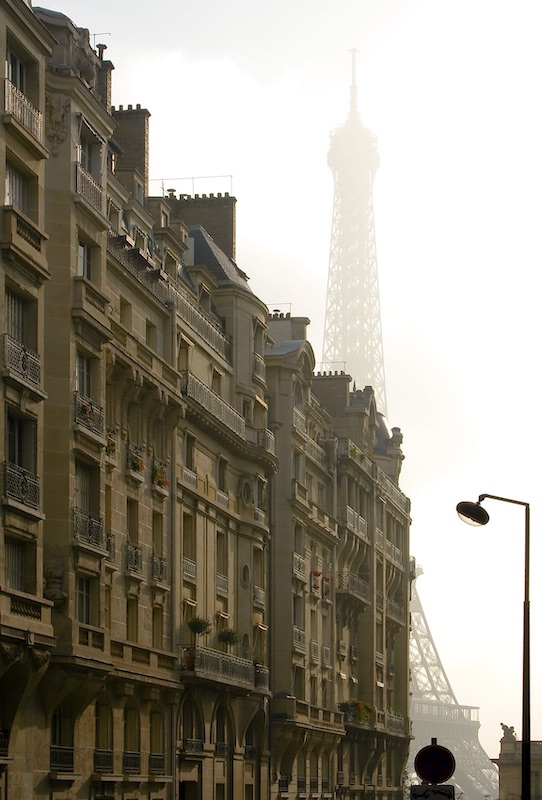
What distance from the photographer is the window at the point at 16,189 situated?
4541 centimetres

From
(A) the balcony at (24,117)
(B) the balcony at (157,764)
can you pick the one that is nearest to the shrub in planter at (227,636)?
(B) the balcony at (157,764)

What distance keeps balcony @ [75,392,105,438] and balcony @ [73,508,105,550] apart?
2.35 metres

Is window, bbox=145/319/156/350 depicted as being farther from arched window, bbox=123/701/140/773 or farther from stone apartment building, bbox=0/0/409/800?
arched window, bbox=123/701/140/773

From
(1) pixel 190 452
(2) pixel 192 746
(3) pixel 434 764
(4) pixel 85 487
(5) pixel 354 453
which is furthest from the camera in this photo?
(5) pixel 354 453

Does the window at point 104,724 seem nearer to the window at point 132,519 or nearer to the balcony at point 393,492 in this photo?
the window at point 132,519

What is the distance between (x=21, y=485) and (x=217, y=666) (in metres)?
21.8

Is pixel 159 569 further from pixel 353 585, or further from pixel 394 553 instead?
pixel 394 553

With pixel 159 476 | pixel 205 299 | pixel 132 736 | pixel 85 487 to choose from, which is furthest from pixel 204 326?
pixel 85 487

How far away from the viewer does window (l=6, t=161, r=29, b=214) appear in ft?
149

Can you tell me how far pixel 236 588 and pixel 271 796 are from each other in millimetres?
10535

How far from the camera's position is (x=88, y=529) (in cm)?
4997

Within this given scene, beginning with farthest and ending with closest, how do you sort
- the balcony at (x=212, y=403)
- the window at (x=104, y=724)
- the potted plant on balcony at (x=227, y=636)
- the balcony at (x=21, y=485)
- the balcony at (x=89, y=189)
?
the potted plant on balcony at (x=227, y=636) → the balcony at (x=212, y=403) → the window at (x=104, y=724) → the balcony at (x=89, y=189) → the balcony at (x=21, y=485)

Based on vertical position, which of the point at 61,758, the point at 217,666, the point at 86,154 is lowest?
the point at 61,758

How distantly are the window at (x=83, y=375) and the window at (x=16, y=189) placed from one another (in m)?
5.78
